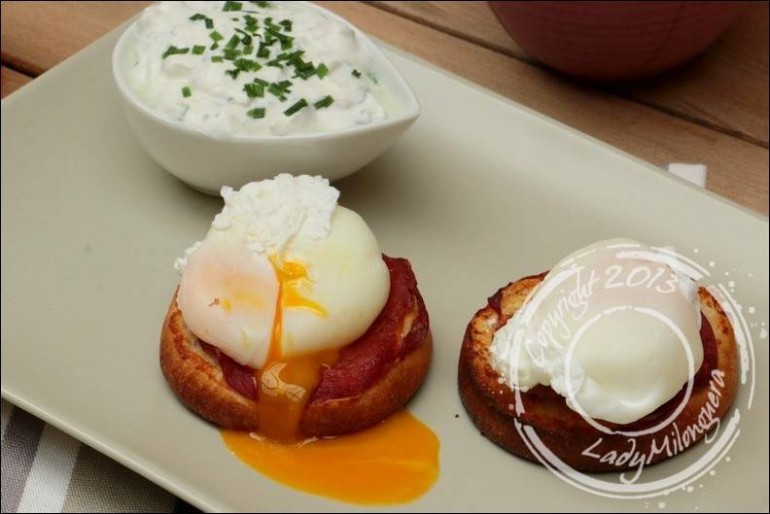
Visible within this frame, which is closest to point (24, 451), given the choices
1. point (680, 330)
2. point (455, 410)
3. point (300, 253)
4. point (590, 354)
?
point (300, 253)

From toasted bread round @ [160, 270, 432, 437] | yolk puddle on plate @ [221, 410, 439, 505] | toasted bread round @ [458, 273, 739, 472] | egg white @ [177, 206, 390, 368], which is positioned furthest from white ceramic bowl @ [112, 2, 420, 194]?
yolk puddle on plate @ [221, 410, 439, 505]

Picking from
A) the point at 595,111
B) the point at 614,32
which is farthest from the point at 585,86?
the point at 614,32

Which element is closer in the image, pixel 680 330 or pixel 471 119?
pixel 680 330

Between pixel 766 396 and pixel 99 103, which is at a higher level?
pixel 766 396

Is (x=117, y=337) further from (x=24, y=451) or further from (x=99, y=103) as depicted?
(x=99, y=103)

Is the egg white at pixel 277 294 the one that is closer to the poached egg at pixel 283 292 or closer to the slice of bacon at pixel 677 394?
the poached egg at pixel 283 292

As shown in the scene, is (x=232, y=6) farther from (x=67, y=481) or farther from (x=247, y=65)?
(x=67, y=481)

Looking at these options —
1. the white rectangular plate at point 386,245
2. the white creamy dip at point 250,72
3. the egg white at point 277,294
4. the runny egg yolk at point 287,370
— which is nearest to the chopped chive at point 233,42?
the white creamy dip at point 250,72
